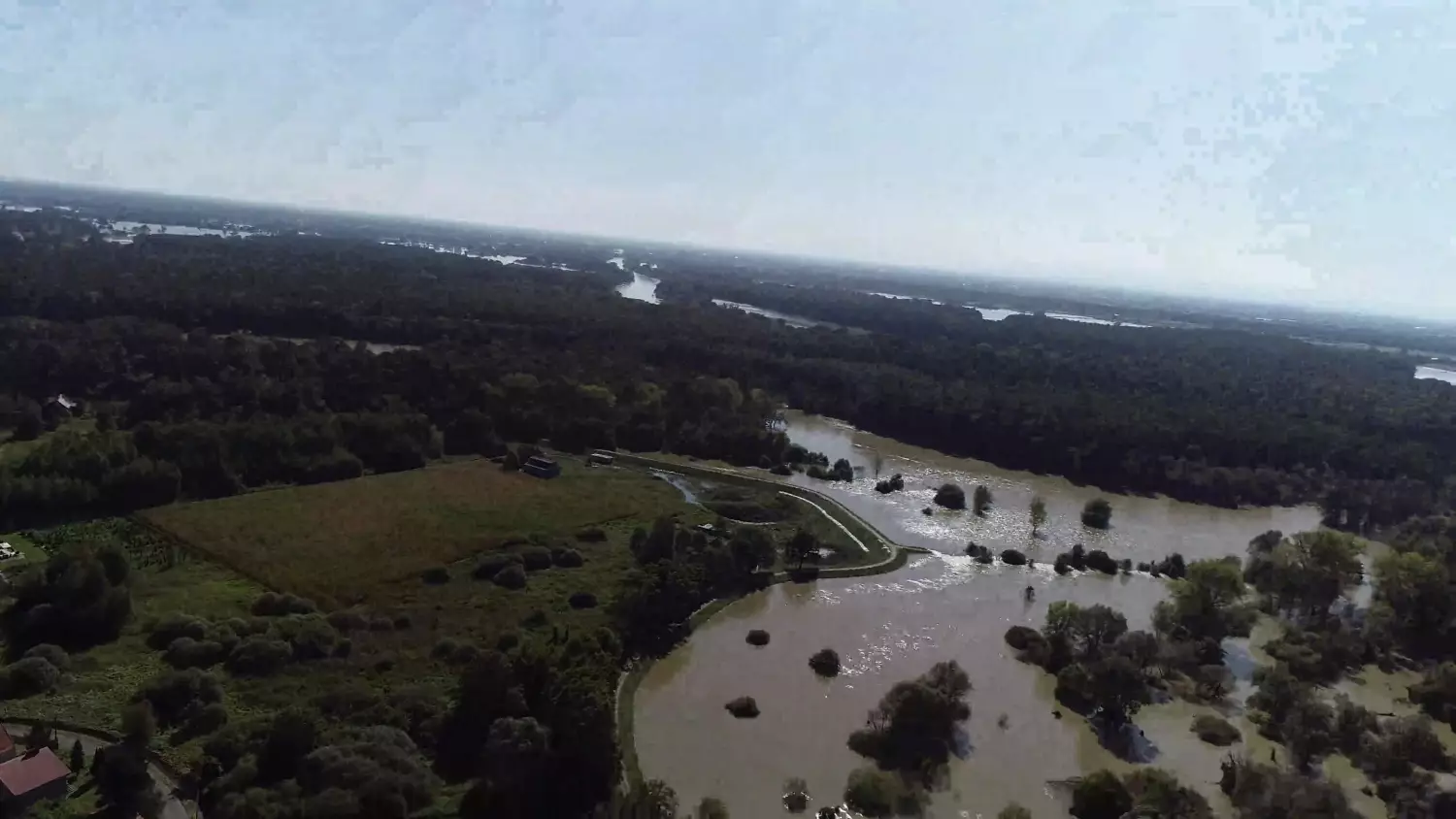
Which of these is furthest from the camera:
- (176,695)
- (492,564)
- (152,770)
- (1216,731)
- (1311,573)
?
(1311,573)

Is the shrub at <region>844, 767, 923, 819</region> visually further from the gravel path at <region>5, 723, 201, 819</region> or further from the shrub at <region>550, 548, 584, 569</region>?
the shrub at <region>550, 548, 584, 569</region>

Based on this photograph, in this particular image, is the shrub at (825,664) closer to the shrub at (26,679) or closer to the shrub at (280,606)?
the shrub at (280,606)

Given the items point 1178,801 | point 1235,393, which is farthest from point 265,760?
point 1235,393

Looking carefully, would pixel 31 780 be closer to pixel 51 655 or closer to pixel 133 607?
pixel 51 655

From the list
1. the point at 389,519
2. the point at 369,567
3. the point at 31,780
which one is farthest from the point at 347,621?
the point at 389,519

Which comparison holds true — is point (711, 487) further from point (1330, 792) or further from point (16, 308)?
point (16, 308)

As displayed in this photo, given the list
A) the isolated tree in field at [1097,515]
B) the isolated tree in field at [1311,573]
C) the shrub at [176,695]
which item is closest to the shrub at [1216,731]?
the isolated tree in field at [1311,573]
